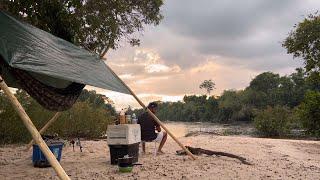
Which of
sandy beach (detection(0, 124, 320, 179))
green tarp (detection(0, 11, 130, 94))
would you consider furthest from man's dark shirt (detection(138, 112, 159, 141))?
green tarp (detection(0, 11, 130, 94))

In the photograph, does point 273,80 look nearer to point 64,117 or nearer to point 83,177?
point 64,117

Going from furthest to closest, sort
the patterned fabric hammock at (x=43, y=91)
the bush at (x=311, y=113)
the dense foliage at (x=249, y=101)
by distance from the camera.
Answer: the dense foliage at (x=249, y=101), the bush at (x=311, y=113), the patterned fabric hammock at (x=43, y=91)

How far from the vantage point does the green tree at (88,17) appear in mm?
8508

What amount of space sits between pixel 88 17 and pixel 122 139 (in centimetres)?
363

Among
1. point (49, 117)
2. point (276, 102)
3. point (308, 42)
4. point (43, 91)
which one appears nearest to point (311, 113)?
point (308, 42)

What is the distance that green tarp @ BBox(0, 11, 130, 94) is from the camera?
17.2 ft

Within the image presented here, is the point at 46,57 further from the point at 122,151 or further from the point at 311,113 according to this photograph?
the point at 311,113

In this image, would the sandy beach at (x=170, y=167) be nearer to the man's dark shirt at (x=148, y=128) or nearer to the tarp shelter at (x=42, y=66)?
the man's dark shirt at (x=148, y=128)

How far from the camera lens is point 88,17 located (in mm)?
10547

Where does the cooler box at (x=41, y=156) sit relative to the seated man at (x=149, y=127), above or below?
below

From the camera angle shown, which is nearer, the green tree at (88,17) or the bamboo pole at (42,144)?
the bamboo pole at (42,144)

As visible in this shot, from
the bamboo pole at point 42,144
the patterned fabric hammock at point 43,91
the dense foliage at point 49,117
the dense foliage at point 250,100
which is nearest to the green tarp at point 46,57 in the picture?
the patterned fabric hammock at point 43,91

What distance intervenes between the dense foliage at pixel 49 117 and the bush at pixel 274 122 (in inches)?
452

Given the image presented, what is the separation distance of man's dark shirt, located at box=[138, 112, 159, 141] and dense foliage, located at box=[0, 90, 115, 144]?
20.0 ft
